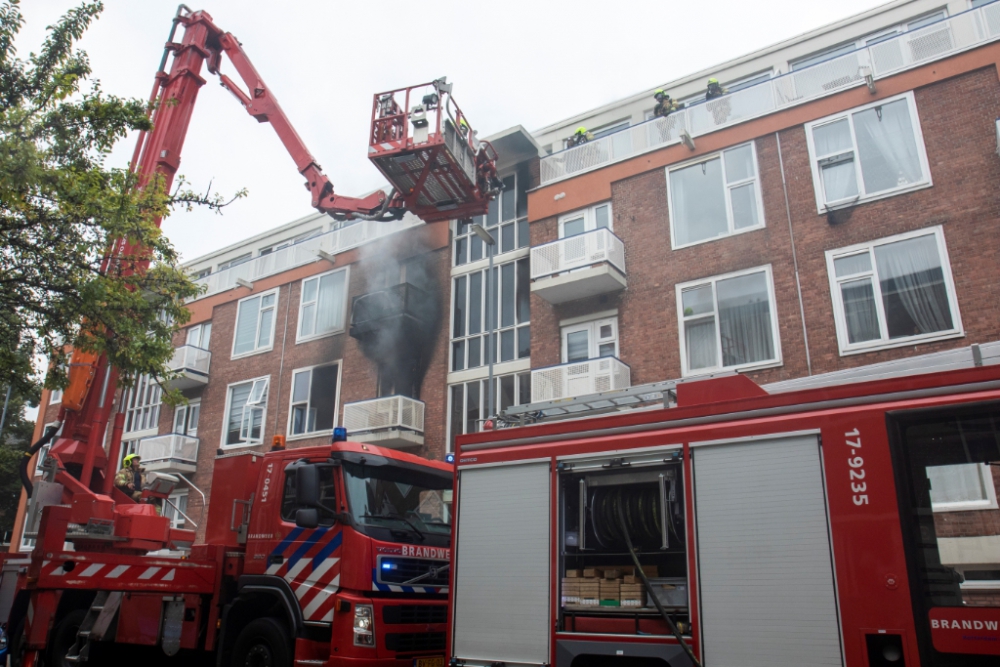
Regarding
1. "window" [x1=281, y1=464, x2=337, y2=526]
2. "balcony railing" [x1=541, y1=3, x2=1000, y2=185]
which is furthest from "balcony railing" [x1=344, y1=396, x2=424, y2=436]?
"window" [x1=281, y1=464, x2=337, y2=526]

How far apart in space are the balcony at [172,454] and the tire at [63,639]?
16397 mm

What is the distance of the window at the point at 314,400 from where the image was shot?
2358 centimetres

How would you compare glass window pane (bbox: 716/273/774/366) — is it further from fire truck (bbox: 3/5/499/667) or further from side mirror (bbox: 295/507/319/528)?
side mirror (bbox: 295/507/319/528)

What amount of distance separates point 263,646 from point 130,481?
4.37 m

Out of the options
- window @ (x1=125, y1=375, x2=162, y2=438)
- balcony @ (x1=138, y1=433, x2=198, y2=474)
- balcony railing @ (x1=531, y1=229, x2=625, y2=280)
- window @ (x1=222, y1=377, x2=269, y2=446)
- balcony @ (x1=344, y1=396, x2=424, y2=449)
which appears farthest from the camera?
window @ (x1=125, y1=375, x2=162, y2=438)

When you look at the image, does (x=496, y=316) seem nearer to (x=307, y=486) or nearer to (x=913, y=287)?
(x=913, y=287)

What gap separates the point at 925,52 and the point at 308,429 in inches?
751

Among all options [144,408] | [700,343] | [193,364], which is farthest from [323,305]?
[700,343]

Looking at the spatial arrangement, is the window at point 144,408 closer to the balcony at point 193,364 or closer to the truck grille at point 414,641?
the balcony at point 193,364

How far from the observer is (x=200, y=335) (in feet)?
95.2

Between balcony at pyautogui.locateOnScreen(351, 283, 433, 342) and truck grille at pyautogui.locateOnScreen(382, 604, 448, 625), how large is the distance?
569 inches

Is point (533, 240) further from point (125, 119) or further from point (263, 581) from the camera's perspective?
point (263, 581)

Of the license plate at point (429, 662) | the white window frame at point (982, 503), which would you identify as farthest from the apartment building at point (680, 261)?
the white window frame at point (982, 503)

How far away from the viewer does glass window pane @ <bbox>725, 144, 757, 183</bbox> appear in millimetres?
17453
